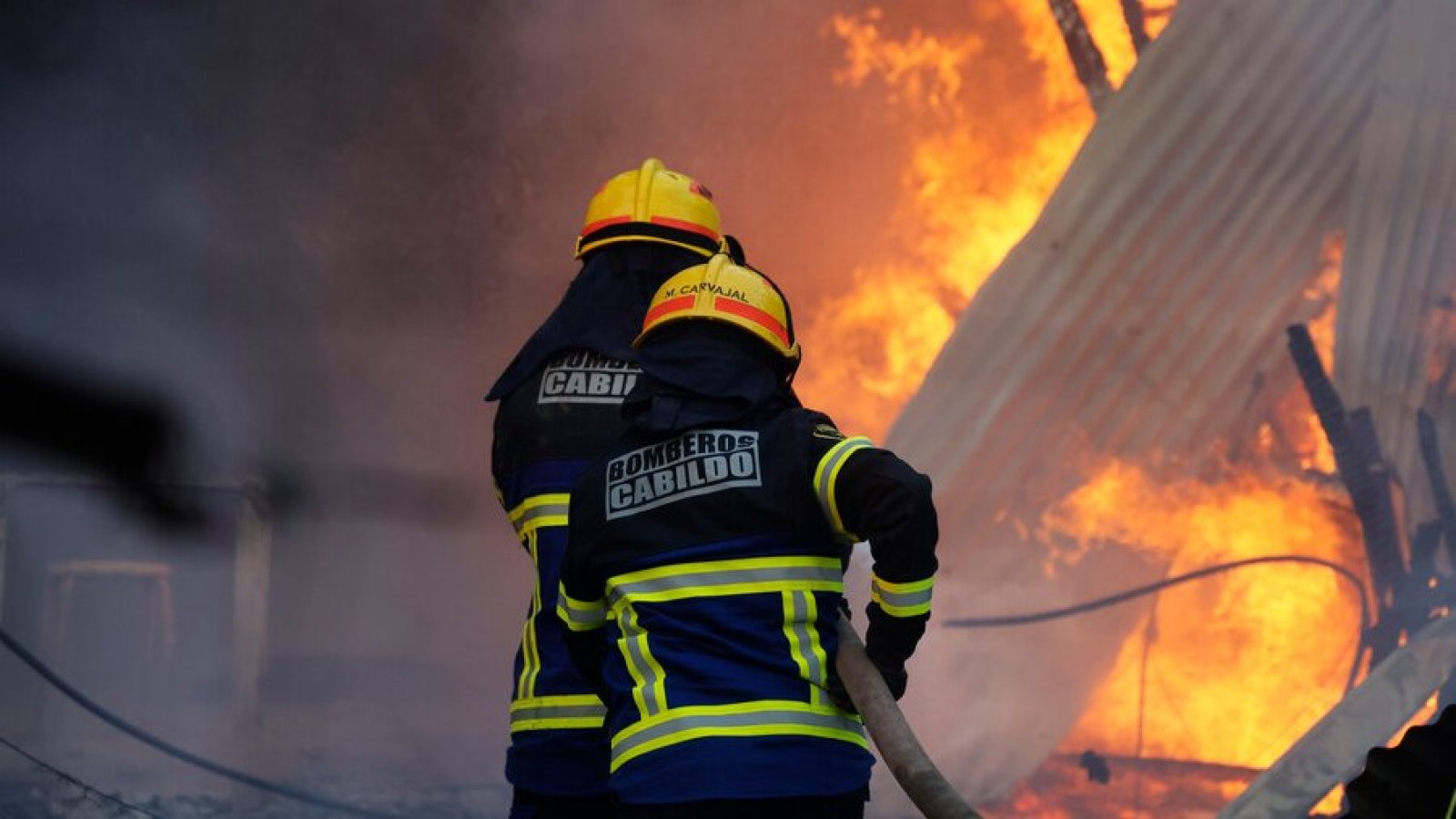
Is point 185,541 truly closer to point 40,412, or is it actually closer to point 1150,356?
point 40,412

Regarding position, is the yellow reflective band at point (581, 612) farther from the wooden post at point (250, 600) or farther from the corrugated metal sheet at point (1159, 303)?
the wooden post at point (250, 600)

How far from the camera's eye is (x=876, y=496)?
2.53 m

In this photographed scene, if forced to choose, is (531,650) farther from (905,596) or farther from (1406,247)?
(1406,247)

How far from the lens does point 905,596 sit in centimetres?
263

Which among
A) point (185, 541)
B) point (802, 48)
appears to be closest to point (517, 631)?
point (185, 541)

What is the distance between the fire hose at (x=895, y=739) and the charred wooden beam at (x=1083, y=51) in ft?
14.3

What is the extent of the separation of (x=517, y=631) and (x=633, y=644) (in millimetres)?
4549

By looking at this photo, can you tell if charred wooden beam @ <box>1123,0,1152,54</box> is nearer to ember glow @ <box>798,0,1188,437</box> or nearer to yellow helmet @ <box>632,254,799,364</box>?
ember glow @ <box>798,0,1188,437</box>

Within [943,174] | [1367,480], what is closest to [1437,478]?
[1367,480]

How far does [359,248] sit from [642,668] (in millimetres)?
4496

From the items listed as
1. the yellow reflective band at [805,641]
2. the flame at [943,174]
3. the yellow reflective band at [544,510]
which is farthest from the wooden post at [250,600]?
the yellow reflective band at [805,641]

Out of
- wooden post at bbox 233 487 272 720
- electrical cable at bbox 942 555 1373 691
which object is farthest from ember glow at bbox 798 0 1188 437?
wooden post at bbox 233 487 272 720

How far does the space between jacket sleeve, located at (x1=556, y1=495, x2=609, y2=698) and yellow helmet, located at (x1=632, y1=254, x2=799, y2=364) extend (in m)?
0.38

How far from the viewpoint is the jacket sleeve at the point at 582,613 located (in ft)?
9.09
